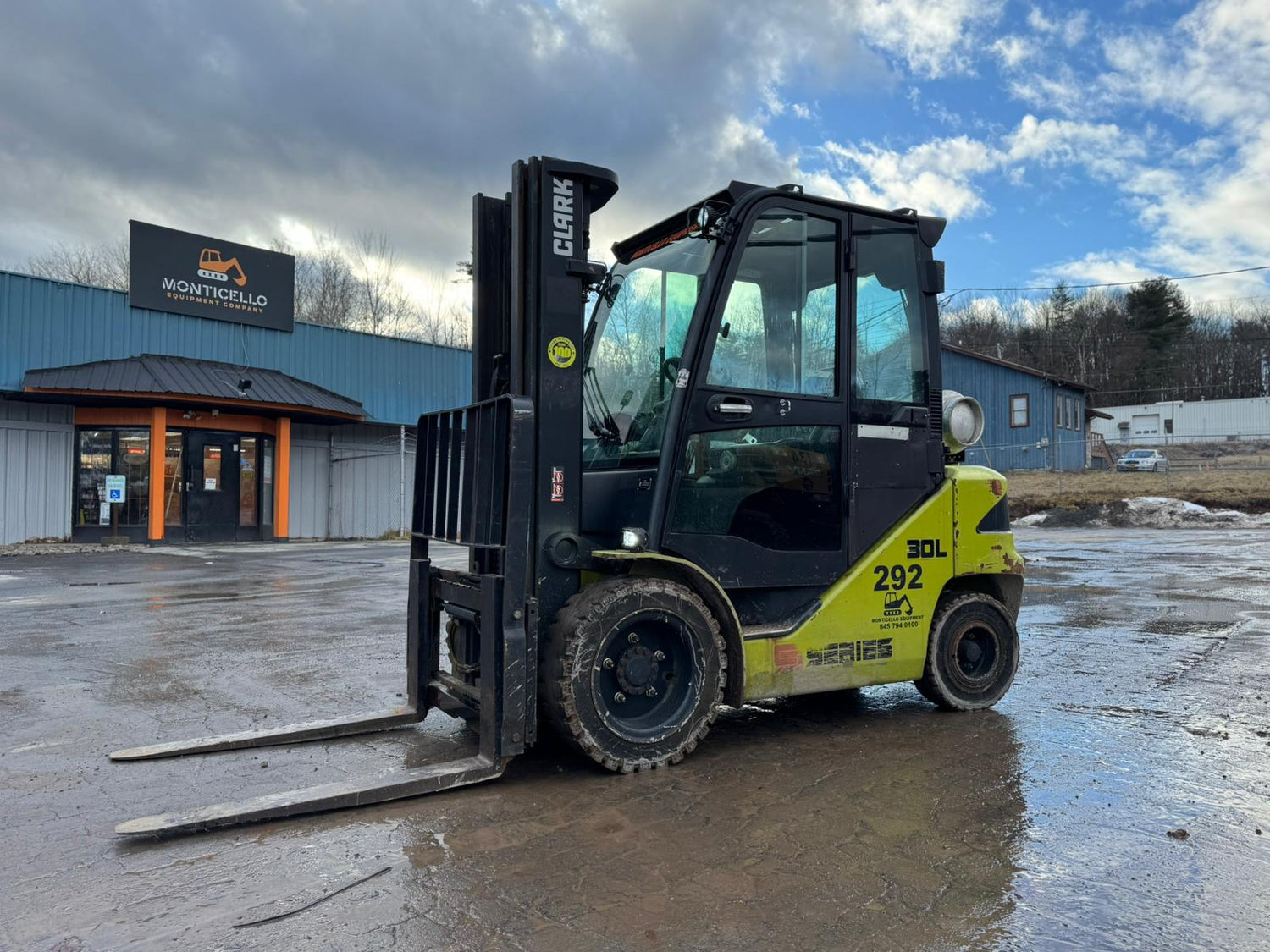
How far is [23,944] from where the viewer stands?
265cm

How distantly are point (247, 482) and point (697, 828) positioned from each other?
75.3 feet

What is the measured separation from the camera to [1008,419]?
143ft

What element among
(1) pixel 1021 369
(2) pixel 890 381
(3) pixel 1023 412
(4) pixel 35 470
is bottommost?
(4) pixel 35 470

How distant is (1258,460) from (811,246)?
4824cm

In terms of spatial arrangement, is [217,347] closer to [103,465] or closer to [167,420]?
[167,420]

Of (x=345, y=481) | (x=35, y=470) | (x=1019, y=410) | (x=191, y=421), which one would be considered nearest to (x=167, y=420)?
(x=191, y=421)

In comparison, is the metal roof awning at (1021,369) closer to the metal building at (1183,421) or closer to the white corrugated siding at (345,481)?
the metal building at (1183,421)

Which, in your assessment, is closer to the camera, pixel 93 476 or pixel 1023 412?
pixel 93 476

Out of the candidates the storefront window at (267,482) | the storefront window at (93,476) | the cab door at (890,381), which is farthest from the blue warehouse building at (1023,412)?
the cab door at (890,381)

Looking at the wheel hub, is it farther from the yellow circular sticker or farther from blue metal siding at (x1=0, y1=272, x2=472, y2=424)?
blue metal siding at (x1=0, y1=272, x2=472, y2=424)

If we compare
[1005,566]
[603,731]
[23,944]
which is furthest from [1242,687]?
[23,944]

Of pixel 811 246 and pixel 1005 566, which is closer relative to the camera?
pixel 811 246

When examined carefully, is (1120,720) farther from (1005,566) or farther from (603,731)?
(603,731)

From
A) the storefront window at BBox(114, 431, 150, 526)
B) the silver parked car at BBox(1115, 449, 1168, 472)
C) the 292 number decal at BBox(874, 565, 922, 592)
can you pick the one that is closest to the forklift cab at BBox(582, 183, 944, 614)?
the 292 number decal at BBox(874, 565, 922, 592)
